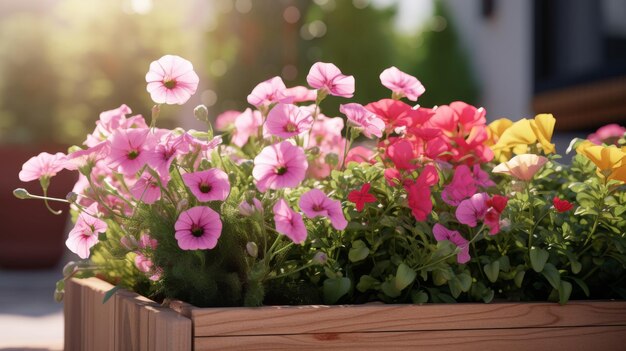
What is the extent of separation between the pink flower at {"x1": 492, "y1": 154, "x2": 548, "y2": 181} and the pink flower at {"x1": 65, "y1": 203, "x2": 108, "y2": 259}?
2.09ft

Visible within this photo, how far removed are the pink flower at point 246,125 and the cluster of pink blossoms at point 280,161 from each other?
0.01 metres

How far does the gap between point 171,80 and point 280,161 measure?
27 cm

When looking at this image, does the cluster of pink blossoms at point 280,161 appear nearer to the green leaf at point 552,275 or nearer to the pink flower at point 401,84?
the pink flower at point 401,84

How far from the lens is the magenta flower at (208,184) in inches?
49.5

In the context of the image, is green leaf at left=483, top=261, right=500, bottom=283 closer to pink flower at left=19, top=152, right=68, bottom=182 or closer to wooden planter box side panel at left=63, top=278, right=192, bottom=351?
wooden planter box side panel at left=63, top=278, right=192, bottom=351

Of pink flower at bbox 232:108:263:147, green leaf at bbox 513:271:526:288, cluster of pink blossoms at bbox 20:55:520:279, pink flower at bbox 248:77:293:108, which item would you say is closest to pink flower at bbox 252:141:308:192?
cluster of pink blossoms at bbox 20:55:520:279

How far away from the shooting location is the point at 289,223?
48.0 inches

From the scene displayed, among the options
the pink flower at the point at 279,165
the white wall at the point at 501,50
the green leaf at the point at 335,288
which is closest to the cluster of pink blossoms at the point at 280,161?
the pink flower at the point at 279,165

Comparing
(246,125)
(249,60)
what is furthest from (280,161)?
(249,60)

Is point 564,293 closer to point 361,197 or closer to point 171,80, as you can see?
point 361,197

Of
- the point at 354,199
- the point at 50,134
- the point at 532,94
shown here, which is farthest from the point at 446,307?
the point at 50,134

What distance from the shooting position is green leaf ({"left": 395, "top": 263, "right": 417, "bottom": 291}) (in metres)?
1.34

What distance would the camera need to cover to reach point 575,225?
1.53 metres

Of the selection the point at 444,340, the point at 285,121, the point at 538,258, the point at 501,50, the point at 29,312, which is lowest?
the point at 29,312
